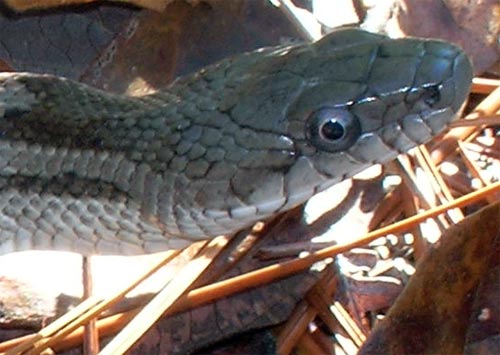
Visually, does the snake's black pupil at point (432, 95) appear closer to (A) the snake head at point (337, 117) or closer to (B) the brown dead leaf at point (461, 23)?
(A) the snake head at point (337, 117)

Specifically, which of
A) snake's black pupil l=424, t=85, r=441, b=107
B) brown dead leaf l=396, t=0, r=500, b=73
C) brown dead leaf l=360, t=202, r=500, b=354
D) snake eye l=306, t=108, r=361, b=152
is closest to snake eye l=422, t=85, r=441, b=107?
snake's black pupil l=424, t=85, r=441, b=107

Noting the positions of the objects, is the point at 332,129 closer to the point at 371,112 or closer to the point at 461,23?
the point at 371,112

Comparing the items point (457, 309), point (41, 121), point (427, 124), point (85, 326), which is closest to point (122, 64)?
point (41, 121)

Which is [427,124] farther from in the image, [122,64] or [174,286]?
[122,64]

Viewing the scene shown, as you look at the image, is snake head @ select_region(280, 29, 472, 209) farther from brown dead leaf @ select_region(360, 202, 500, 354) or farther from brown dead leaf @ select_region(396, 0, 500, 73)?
brown dead leaf @ select_region(396, 0, 500, 73)

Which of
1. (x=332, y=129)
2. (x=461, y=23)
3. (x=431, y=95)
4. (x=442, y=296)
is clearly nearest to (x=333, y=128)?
(x=332, y=129)
